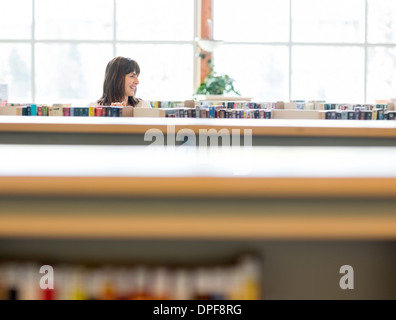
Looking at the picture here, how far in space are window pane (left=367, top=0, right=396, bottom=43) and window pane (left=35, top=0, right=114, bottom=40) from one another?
448 cm

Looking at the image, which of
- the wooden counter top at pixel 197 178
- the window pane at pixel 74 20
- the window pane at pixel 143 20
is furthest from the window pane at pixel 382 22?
the wooden counter top at pixel 197 178

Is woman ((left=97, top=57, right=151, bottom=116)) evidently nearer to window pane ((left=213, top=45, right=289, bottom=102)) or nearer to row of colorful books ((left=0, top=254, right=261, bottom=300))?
row of colorful books ((left=0, top=254, right=261, bottom=300))

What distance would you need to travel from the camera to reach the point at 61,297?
0.82 m

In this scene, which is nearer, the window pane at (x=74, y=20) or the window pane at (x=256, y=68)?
the window pane at (x=74, y=20)

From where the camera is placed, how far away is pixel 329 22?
35.8 ft

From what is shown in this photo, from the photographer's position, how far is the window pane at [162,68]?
423 inches

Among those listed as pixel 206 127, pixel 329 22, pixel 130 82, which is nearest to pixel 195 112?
pixel 130 82

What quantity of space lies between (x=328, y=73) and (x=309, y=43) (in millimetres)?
608

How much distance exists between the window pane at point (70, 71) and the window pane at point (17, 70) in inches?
6.6

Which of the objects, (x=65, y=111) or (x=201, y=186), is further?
(x=65, y=111)

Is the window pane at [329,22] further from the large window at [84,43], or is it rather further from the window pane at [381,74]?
the large window at [84,43]

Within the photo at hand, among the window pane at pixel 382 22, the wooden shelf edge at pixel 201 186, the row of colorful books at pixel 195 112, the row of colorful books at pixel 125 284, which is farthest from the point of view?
the window pane at pixel 382 22

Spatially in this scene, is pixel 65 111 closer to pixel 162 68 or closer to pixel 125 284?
pixel 125 284

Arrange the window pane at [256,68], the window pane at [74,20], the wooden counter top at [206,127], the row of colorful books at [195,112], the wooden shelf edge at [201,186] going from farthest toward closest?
the window pane at [256,68] < the window pane at [74,20] < the row of colorful books at [195,112] < the wooden counter top at [206,127] < the wooden shelf edge at [201,186]
